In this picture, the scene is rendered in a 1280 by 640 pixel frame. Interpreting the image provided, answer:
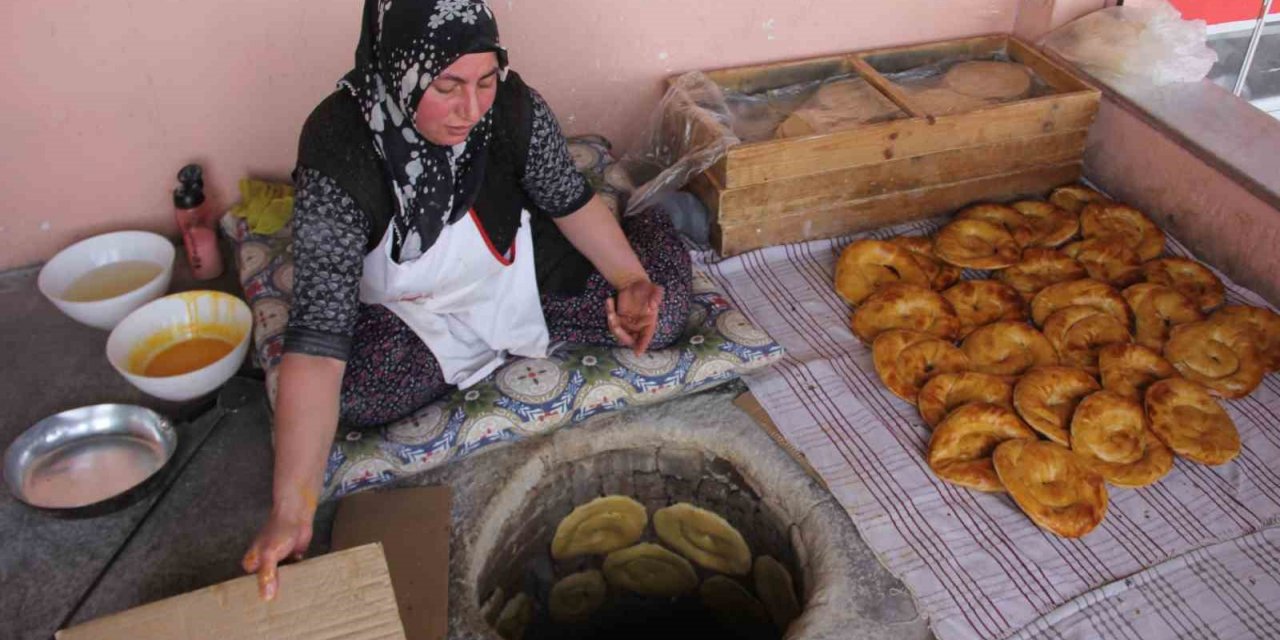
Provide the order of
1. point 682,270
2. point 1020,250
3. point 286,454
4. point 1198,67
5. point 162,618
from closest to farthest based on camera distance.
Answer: point 162,618, point 286,454, point 682,270, point 1020,250, point 1198,67

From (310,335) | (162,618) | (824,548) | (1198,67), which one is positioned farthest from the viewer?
(1198,67)

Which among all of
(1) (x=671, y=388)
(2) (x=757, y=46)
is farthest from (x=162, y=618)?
(2) (x=757, y=46)

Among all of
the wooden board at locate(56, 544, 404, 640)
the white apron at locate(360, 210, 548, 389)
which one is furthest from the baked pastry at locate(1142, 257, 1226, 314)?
the wooden board at locate(56, 544, 404, 640)

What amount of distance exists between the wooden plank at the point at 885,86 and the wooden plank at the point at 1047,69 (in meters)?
0.52

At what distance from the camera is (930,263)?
8.68 feet

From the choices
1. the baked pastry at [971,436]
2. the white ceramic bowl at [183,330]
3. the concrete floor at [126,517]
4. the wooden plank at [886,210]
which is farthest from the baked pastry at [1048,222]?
the white ceramic bowl at [183,330]

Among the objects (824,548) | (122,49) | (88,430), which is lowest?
(824,548)

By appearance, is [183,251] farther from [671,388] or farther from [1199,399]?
[1199,399]

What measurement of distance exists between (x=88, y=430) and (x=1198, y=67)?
10.8 feet

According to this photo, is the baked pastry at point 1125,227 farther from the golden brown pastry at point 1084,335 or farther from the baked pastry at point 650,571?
the baked pastry at point 650,571

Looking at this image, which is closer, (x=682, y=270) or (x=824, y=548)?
(x=824, y=548)

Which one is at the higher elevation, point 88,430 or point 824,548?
point 88,430

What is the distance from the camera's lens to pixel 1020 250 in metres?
2.69

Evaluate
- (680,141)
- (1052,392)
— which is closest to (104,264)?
(680,141)
